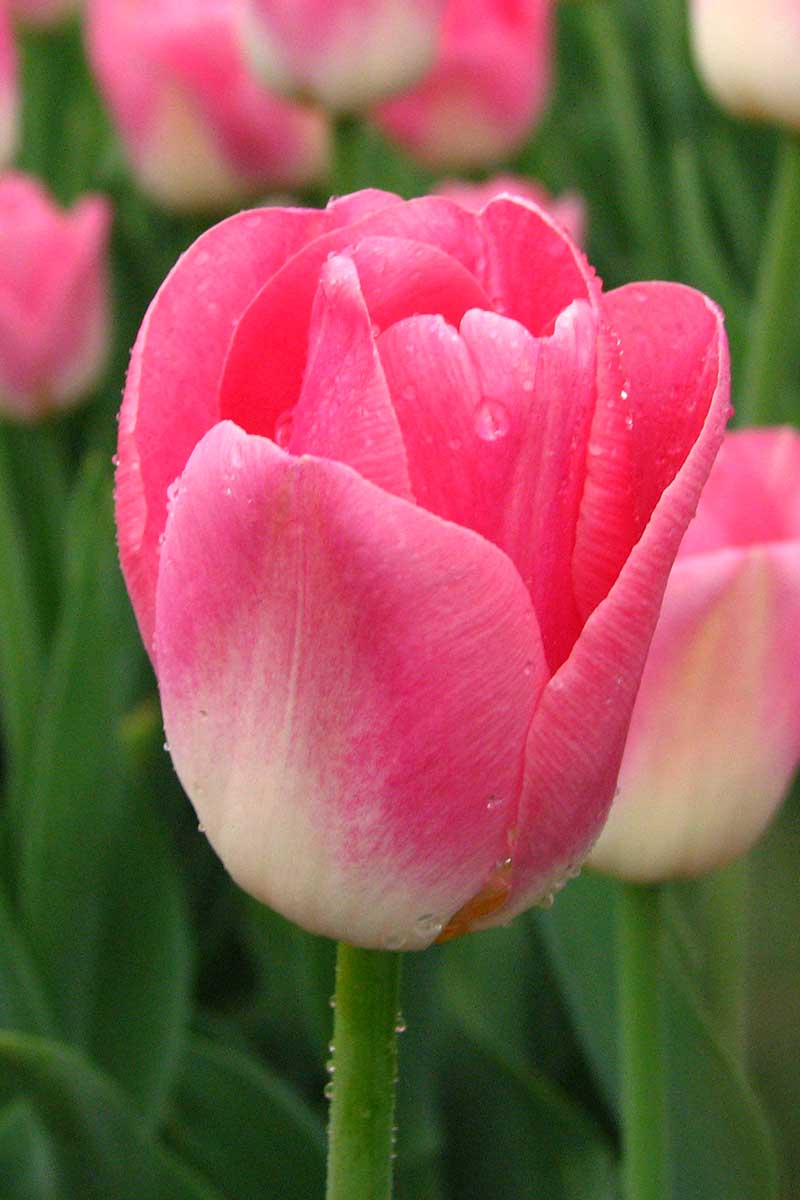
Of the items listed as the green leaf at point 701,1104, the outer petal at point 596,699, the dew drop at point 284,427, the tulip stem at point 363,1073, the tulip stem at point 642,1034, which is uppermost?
the dew drop at point 284,427

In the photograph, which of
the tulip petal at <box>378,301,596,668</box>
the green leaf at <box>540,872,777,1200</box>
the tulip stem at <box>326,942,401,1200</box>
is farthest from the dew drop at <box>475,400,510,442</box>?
the green leaf at <box>540,872,777,1200</box>

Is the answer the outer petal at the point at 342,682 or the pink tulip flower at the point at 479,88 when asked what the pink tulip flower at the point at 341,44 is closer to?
the pink tulip flower at the point at 479,88

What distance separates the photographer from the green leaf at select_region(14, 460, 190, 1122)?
737 millimetres

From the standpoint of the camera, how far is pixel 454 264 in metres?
0.33

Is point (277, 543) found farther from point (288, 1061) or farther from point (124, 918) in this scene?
point (288, 1061)

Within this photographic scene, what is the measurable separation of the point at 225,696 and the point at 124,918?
1.57 feet

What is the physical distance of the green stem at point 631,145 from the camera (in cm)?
129

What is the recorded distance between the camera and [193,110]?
1186 millimetres

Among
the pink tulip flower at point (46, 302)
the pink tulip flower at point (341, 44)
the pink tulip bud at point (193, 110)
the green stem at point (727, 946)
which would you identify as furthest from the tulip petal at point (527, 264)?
the pink tulip bud at point (193, 110)

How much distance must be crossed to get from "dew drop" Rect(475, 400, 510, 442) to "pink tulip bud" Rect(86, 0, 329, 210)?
0.93m

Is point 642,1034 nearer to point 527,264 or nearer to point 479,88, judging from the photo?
point 527,264

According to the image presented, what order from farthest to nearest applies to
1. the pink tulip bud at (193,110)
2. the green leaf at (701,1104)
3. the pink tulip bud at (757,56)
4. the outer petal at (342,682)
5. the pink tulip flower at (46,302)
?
the pink tulip bud at (193,110), the pink tulip flower at (46,302), the pink tulip bud at (757,56), the green leaf at (701,1104), the outer petal at (342,682)

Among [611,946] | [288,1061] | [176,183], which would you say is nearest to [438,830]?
[611,946]

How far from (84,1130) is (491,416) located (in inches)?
12.0
